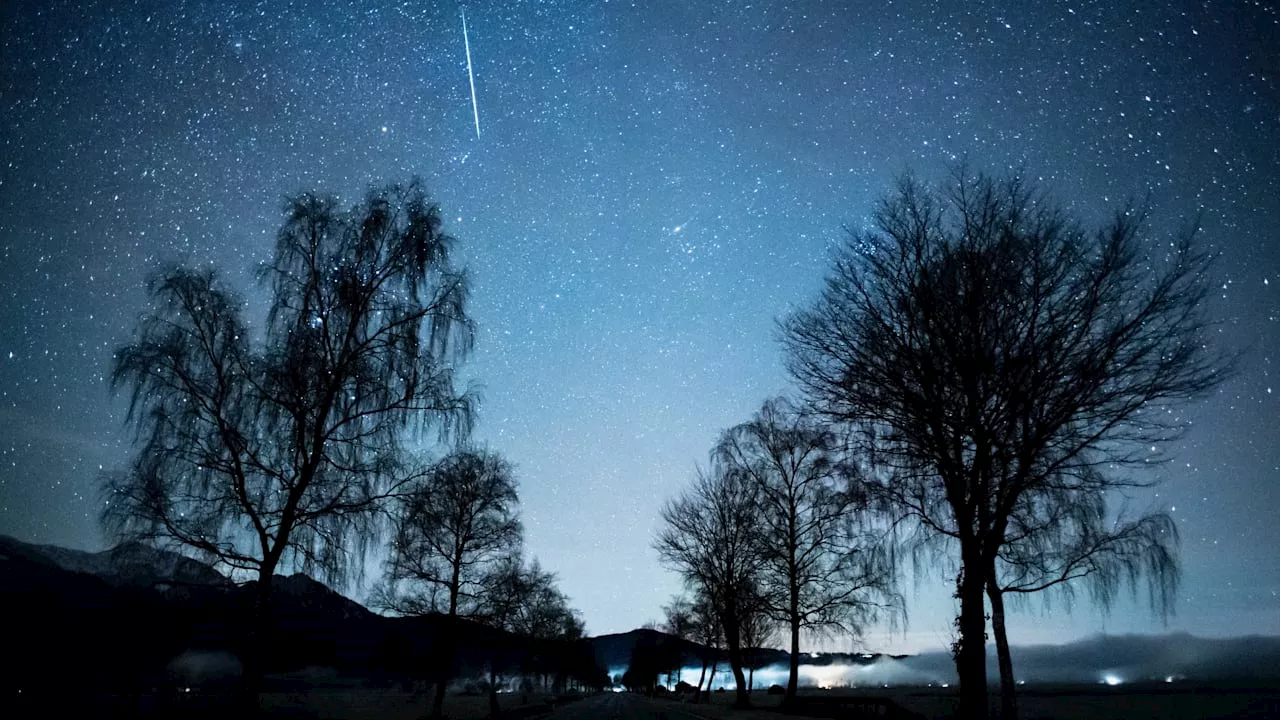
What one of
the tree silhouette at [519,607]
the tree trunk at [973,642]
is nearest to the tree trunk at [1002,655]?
the tree trunk at [973,642]

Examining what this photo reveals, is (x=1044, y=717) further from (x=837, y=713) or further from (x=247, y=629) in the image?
(x=247, y=629)

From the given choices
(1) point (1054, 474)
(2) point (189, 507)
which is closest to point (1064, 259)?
(1) point (1054, 474)

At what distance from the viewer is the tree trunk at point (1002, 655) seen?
15.9 m

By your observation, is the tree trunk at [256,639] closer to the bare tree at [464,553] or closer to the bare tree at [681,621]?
the bare tree at [464,553]

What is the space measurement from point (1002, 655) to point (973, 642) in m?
0.61

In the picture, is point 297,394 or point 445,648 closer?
point 297,394

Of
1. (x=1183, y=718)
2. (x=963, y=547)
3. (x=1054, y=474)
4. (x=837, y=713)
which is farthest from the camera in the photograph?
(x=837, y=713)

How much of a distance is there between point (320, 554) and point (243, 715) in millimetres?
3738

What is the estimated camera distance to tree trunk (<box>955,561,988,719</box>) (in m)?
16.6

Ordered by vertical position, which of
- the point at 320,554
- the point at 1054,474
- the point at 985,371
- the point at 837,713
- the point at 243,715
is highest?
the point at 985,371

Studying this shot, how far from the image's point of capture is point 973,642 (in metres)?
16.9

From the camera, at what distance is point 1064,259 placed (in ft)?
47.3

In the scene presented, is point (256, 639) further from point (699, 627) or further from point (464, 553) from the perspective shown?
point (699, 627)

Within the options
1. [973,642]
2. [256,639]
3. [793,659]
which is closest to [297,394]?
[256,639]
